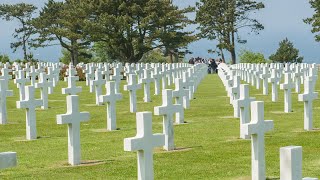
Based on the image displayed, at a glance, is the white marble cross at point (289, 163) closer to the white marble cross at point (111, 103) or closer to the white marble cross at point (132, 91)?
the white marble cross at point (111, 103)

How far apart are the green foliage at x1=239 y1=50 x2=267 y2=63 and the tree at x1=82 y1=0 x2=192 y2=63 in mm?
15876

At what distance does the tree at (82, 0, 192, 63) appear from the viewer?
5109 centimetres

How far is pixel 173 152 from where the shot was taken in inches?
421

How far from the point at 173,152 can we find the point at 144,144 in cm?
326

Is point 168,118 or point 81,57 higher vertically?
point 81,57

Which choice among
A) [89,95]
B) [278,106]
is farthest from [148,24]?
[278,106]

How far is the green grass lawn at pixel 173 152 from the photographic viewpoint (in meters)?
9.23

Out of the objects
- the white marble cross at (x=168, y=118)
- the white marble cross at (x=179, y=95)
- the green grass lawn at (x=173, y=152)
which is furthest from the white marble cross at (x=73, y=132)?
the white marble cross at (x=179, y=95)

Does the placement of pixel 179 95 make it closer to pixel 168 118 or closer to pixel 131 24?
pixel 168 118

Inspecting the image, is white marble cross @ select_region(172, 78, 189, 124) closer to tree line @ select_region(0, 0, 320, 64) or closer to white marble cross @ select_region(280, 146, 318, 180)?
white marble cross @ select_region(280, 146, 318, 180)

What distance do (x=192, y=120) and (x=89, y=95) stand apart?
9678 millimetres

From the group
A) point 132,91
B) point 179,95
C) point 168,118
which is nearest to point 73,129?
point 168,118

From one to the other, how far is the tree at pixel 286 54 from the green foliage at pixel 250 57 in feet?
4.64

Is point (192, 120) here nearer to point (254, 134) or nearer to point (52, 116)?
point (52, 116)
